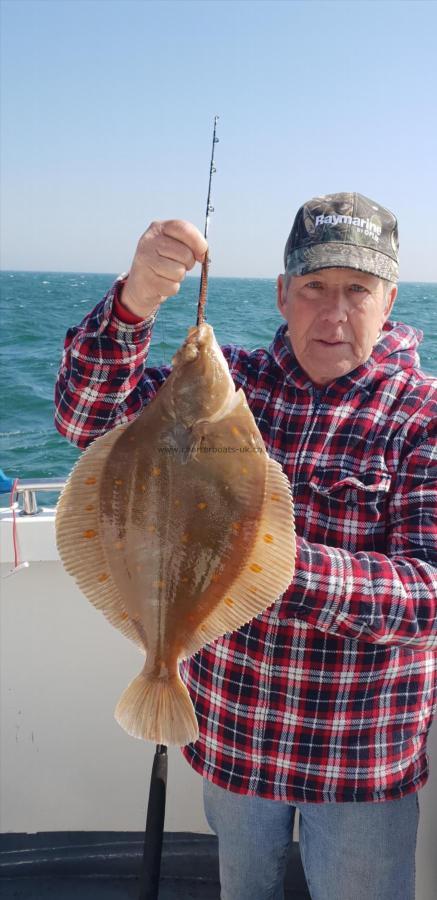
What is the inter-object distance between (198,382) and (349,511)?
0.68 m

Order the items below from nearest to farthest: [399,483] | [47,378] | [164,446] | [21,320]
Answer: [164,446] < [399,483] < [47,378] < [21,320]

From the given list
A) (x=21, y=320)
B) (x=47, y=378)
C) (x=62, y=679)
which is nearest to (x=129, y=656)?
(x=62, y=679)

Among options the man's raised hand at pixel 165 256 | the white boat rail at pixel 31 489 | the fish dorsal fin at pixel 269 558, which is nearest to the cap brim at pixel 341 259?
the man's raised hand at pixel 165 256

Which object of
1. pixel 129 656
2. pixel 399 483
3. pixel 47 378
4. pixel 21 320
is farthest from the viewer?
pixel 21 320

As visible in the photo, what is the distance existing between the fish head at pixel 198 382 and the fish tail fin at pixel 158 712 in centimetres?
67

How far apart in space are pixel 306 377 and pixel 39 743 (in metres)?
2.27

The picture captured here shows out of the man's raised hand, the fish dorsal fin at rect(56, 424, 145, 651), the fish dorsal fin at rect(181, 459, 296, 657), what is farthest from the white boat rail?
the fish dorsal fin at rect(181, 459, 296, 657)

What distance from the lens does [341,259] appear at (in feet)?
6.88

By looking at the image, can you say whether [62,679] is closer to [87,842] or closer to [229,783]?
[87,842]

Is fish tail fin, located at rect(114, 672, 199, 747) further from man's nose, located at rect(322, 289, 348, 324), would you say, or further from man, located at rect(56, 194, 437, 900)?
man's nose, located at rect(322, 289, 348, 324)

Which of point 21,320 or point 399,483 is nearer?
point 399,483

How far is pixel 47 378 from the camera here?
11172 millimetres

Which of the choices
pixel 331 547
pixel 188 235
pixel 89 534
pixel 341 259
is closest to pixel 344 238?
pixel 341 259

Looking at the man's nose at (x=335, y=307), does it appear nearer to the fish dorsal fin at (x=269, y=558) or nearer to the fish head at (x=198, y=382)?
the fish head at (x=198, y=382)
